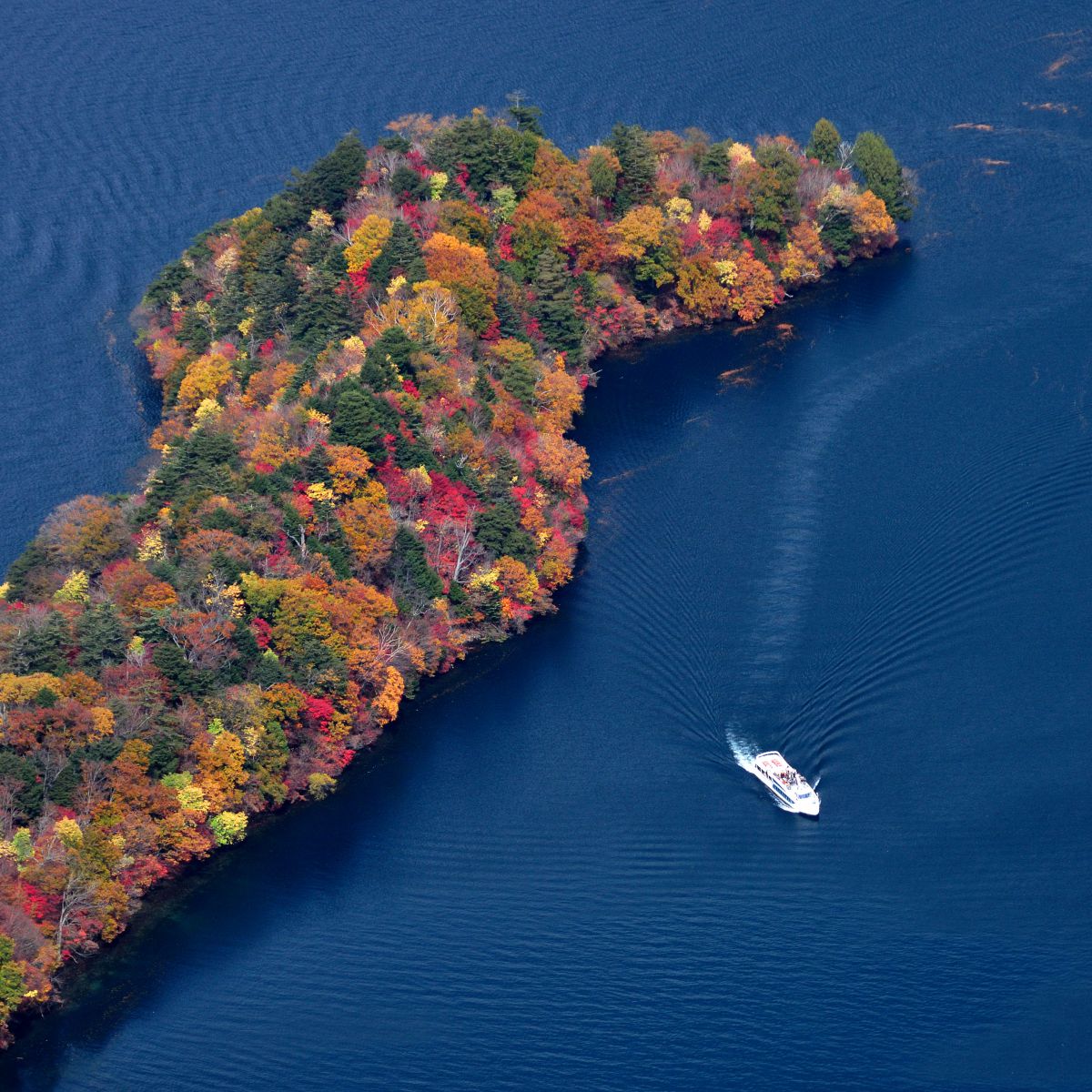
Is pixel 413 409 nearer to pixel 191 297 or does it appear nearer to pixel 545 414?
pixel 545 414

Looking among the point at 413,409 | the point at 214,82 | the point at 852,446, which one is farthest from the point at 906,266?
the point at 214,82

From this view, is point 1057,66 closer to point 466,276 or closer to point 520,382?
point 466,276

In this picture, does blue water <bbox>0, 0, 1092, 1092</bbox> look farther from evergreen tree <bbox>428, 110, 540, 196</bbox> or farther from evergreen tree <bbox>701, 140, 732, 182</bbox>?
evergreen tree <bbox>428, 110, 540, 196</bbox>

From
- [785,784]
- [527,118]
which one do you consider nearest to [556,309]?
[527,118]

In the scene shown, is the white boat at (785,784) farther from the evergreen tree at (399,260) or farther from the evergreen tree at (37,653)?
the evergreen tree at (399,260)

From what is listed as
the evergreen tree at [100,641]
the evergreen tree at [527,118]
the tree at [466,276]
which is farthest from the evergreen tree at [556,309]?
the evergreen tree at [100,641]

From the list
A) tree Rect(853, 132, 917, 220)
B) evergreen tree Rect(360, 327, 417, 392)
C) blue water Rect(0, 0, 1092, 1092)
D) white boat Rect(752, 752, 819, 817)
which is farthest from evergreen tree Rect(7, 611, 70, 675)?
tree Rect(853, 132, 917, 220)
